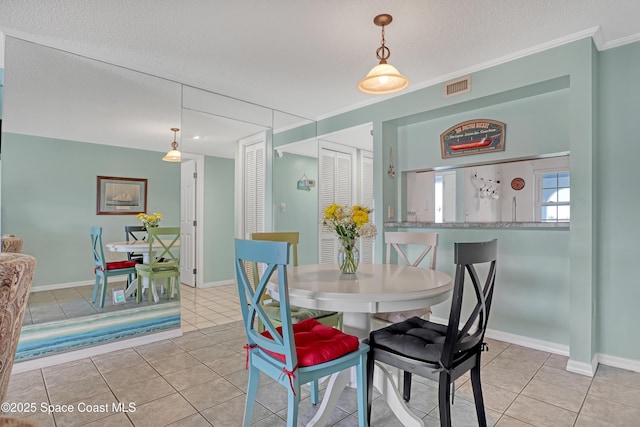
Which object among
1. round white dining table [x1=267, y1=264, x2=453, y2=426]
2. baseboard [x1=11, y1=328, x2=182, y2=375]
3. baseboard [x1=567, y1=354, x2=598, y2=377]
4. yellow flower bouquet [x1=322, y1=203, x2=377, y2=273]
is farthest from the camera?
baseboard [x1=11, y1=328, x2=182, y2=375]

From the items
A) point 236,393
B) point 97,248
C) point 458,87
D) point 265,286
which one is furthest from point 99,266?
point 458,87

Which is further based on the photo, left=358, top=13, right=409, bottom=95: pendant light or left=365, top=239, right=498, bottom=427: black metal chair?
left=358, top=13, right=409, bottom=95: pendant light

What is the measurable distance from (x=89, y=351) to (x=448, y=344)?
2.72m

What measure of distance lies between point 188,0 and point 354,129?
2303 millimetres

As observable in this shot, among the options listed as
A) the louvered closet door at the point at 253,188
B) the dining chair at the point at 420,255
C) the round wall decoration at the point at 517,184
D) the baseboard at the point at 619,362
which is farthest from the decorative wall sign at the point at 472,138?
the louvered closet door at the point at 253,188

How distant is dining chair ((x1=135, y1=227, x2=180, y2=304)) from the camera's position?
10.2ft

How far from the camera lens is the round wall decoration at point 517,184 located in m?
2.97

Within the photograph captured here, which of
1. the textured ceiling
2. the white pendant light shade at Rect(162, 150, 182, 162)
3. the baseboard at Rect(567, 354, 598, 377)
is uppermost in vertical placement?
the textured ceiling

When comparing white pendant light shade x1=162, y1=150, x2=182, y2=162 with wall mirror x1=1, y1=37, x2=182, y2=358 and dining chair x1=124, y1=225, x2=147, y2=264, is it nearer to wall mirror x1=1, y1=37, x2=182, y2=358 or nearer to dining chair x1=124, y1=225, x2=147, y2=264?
wall mirror x1=1, y1=37, x2=182, y2=358

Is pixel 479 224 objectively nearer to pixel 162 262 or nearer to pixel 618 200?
pixel 618 200

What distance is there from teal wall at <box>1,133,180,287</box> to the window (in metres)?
3.38

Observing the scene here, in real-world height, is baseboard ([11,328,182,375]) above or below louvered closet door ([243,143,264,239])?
below

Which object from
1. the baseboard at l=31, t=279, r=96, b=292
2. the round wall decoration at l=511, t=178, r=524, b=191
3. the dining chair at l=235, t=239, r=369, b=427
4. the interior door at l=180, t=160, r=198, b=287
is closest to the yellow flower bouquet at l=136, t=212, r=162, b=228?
the interior door at l=180, t=160, r=198, b=287

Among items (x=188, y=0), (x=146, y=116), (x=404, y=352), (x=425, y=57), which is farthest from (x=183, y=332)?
(x=425, y=57)
